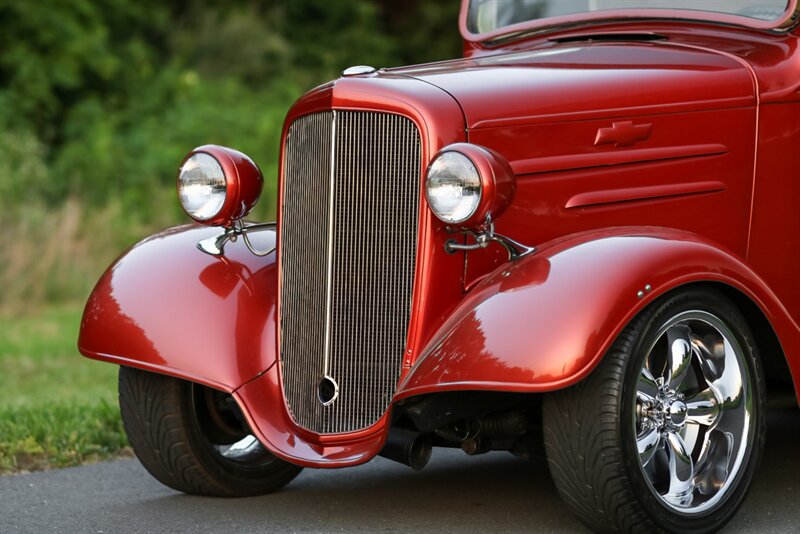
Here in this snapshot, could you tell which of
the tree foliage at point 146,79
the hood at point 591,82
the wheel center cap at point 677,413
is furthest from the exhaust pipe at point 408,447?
the tree foliage at point 146,79

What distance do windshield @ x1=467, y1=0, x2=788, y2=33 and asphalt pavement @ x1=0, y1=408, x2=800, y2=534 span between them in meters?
1.79

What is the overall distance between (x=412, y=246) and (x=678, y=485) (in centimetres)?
111

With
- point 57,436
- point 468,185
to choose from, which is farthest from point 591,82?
point 57,436

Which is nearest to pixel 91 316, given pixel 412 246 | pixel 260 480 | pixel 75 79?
pixel 260 480

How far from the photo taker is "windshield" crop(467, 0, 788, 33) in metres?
4.85

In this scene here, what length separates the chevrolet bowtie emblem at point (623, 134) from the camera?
4.28 m

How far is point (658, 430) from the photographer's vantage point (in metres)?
3.89

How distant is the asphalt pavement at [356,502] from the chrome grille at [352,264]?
1.27 ft

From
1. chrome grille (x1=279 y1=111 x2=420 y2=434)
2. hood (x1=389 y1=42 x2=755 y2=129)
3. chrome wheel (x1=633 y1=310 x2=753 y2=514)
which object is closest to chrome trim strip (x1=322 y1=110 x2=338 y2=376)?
chrome grille (x1=279 y1=111 x2=420 y2=434)

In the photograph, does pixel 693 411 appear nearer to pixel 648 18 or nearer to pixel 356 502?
pixel 356 502

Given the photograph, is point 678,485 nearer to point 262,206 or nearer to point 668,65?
point 668,65

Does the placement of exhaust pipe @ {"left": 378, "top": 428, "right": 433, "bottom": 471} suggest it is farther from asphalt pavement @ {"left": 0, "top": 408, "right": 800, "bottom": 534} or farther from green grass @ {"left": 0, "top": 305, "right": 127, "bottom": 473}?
green grass @ {"left": 0, "top": 305, "right": 127, "bottom": 473}

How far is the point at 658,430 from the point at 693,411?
0.20 meters

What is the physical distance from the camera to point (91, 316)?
178 inches
